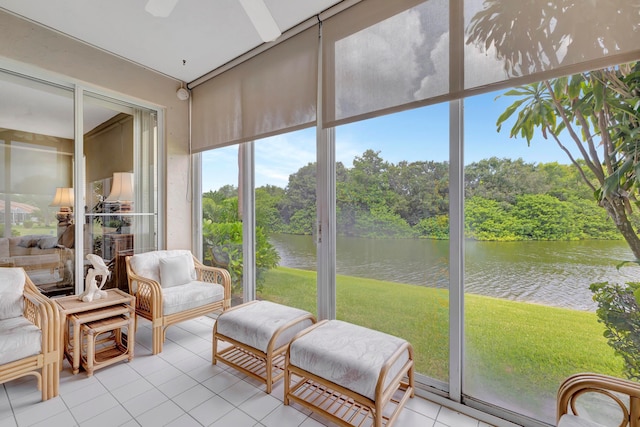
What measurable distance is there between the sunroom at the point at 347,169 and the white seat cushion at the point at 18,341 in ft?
1.17

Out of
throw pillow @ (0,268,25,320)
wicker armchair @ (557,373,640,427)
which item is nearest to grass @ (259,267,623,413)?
wicker armchair @ (557,373,640,427)

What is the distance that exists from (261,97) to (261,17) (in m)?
1.24

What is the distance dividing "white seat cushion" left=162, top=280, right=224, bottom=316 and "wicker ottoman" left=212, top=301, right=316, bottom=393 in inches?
21.7

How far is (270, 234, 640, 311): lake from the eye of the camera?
56.8 inches

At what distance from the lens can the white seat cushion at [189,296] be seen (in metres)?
2.44

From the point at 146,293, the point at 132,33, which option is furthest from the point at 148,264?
the point at 132,33

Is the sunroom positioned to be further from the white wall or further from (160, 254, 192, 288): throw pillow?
(160, 254, 192, 288): throw pillow

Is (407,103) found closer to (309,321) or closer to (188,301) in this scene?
(309,321)

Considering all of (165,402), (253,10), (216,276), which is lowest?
(165,402)

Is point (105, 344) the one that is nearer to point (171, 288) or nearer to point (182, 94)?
point (171, 288)

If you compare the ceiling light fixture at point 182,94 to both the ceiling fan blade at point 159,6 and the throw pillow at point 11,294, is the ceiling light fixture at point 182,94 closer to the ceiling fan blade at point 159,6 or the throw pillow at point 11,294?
the ceiling fan blade at point 159,6

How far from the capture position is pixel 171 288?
2697mm

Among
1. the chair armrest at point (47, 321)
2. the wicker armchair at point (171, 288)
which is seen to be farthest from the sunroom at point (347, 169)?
the chair armrest at point (47, 321)

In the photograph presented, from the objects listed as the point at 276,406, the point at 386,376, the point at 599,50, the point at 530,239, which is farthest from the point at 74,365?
the point at 599,50
